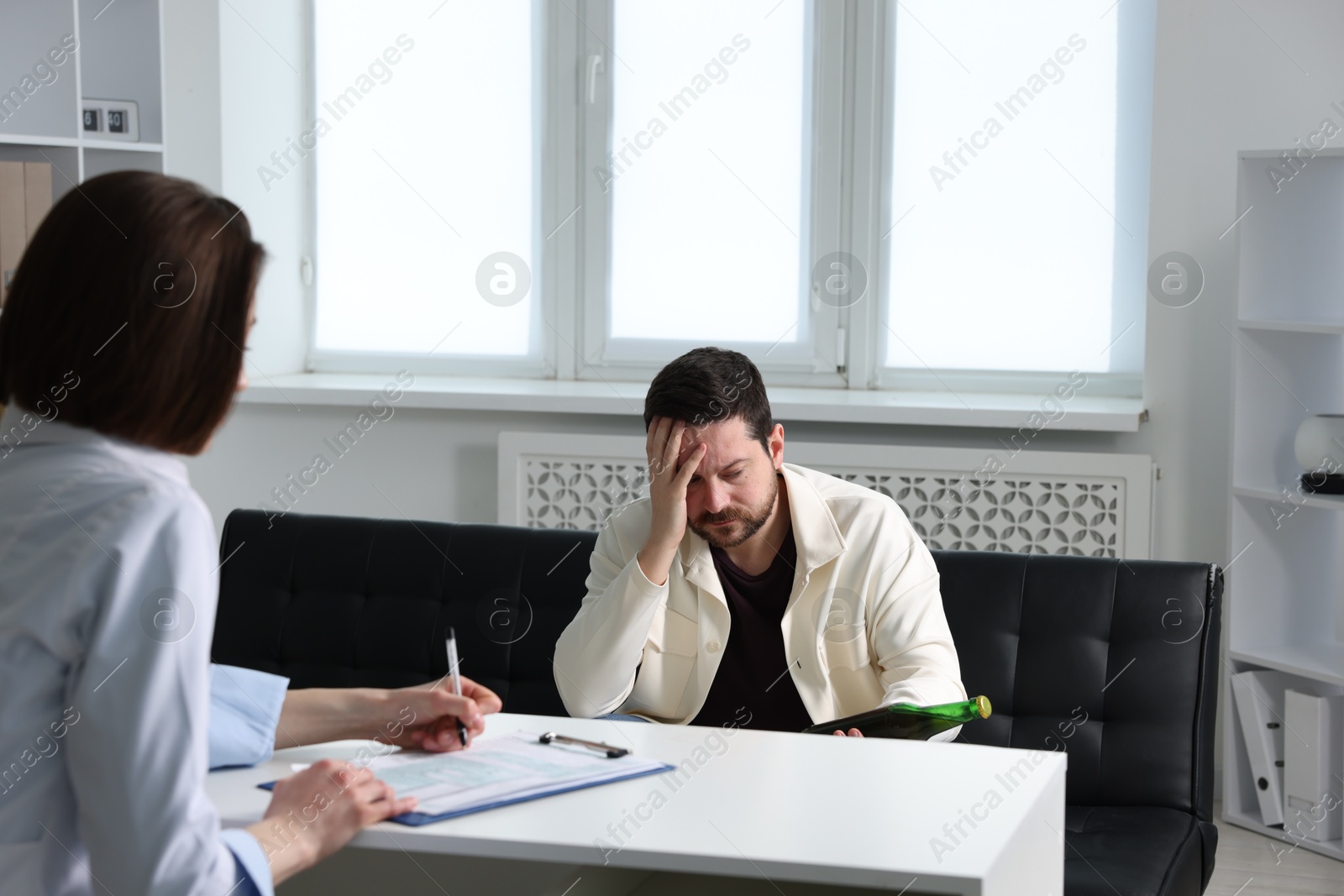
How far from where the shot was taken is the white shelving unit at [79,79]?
3404mm

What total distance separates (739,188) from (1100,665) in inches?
79.9

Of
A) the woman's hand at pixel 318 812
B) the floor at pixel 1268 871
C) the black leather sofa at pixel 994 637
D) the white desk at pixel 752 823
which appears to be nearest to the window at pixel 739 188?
the floor at pixel 1268 871

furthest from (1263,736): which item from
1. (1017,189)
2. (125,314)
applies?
(125,314)

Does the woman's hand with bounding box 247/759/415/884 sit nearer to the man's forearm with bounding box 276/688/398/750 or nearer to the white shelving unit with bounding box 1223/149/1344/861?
the man's forearm with bounding box 276/688/398/750

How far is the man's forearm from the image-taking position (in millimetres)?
1466

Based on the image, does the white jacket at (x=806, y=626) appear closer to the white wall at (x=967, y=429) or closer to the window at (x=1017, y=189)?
the white wall at (x=967, y=429)

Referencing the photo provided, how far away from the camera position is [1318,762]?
9.61ft

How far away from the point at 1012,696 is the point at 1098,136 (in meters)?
1.92

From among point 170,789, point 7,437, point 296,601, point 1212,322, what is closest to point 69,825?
point 170,789

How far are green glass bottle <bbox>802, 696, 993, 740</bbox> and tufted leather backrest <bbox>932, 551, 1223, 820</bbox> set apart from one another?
375 millimetres

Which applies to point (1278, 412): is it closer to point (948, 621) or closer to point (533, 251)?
point (948, 621)

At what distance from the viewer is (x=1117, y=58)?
3441mm

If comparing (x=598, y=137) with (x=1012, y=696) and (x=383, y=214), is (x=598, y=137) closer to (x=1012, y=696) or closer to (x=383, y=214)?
(x=383, y=214)

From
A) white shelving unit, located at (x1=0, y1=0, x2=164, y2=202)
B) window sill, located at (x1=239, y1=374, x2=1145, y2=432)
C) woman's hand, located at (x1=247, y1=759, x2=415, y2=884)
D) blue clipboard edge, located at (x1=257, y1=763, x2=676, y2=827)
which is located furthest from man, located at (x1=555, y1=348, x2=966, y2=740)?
white shelving unit, located at (x1=0, y1=0, x2=164, y2=202)
